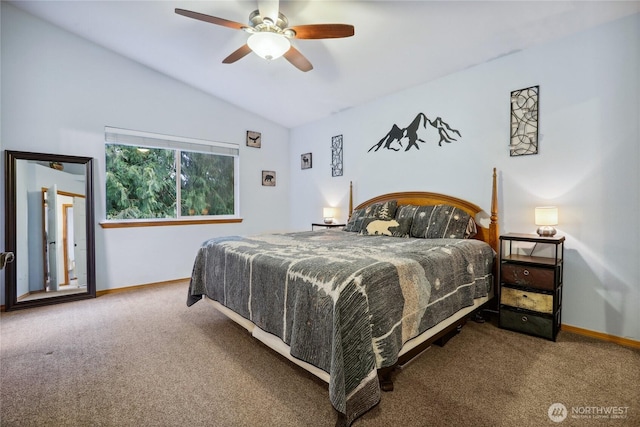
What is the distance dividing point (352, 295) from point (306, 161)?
13.2 feet

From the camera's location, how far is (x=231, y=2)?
100 inches

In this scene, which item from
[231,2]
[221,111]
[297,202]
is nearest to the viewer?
[231,2]

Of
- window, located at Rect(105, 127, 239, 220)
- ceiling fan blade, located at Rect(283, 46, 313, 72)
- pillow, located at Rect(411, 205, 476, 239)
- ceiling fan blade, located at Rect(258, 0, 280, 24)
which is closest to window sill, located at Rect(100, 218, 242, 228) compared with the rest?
window, located at Rect(105, 127, 239, 220)

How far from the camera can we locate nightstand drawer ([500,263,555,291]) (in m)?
2.34

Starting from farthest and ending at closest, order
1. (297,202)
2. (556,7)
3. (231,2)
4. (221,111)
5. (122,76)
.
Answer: (297,202) < (221,111) < (122,76) < (231,2) < (556,7)

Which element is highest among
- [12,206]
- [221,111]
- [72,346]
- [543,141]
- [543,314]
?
[221,111]

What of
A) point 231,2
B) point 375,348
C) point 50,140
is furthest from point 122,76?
point 375,348

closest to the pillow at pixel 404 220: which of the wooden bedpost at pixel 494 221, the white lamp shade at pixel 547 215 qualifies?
the wooden bedpost at pixel 494 221

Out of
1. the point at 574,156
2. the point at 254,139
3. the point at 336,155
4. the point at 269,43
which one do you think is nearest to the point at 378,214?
the point at 336,155

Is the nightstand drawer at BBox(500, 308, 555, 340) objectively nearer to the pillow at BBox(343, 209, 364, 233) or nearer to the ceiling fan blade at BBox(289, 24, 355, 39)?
the pillow at BBox(343, 209, 364, 233)

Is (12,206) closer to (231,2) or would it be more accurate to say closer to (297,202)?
(231,2)

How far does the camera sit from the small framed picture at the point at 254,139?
5012 millimetres

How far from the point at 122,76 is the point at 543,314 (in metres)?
5.25

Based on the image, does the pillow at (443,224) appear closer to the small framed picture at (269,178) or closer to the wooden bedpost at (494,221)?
the wooden bedpost at (494,221)
